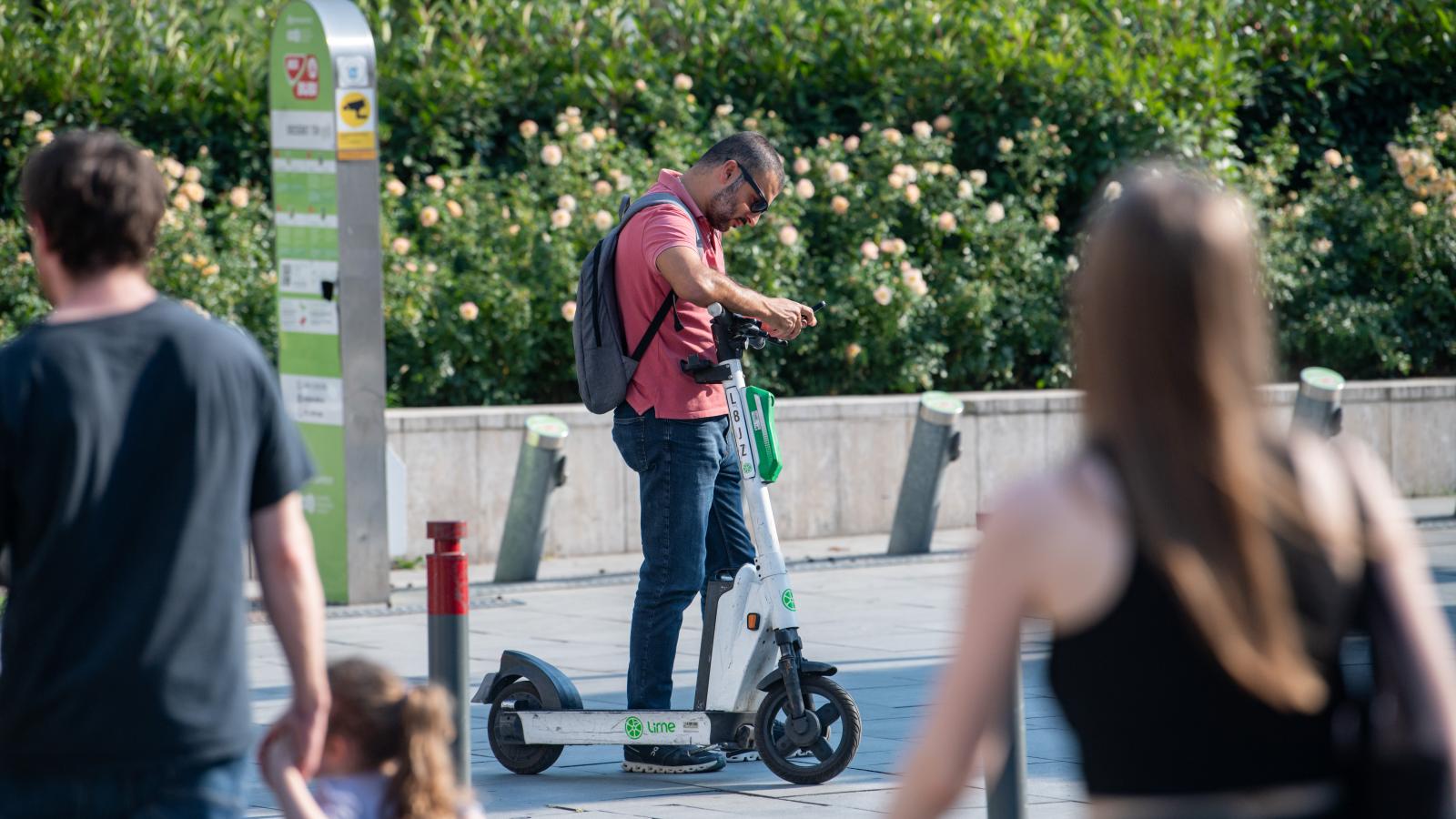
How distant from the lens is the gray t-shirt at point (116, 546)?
2635mm

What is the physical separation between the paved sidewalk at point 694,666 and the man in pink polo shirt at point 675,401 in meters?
0.33

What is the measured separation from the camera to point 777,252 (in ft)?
40.4

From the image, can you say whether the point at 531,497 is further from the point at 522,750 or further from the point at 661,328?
the point at 661,328

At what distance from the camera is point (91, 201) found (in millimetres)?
2717

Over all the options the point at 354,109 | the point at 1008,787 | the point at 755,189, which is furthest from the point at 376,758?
the point at 354,109

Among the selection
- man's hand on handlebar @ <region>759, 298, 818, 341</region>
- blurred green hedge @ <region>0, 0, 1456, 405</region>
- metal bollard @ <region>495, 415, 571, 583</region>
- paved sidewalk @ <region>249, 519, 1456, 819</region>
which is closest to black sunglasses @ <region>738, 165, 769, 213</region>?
man's hand on handlebar @ <region>759, 298, 818, 341</region>

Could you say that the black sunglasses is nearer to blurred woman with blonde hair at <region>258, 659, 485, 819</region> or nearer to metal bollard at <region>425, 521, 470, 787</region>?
metal bollard at <region>425, 521, 470, 787</region>

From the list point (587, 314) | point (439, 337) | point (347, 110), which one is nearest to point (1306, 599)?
point (587, 314)

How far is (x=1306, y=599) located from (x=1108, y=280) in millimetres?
376

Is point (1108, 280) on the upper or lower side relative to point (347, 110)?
lower

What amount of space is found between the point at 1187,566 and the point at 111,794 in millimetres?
1438

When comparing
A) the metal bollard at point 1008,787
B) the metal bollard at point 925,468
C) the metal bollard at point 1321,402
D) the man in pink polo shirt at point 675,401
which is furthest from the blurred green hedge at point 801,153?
the metal bollard at point 1008,787

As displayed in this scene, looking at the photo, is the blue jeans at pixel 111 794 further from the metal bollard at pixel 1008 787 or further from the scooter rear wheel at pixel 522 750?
the scooter rear wheel at pixel 522 750

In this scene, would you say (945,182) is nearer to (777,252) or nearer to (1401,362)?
(777,252)
